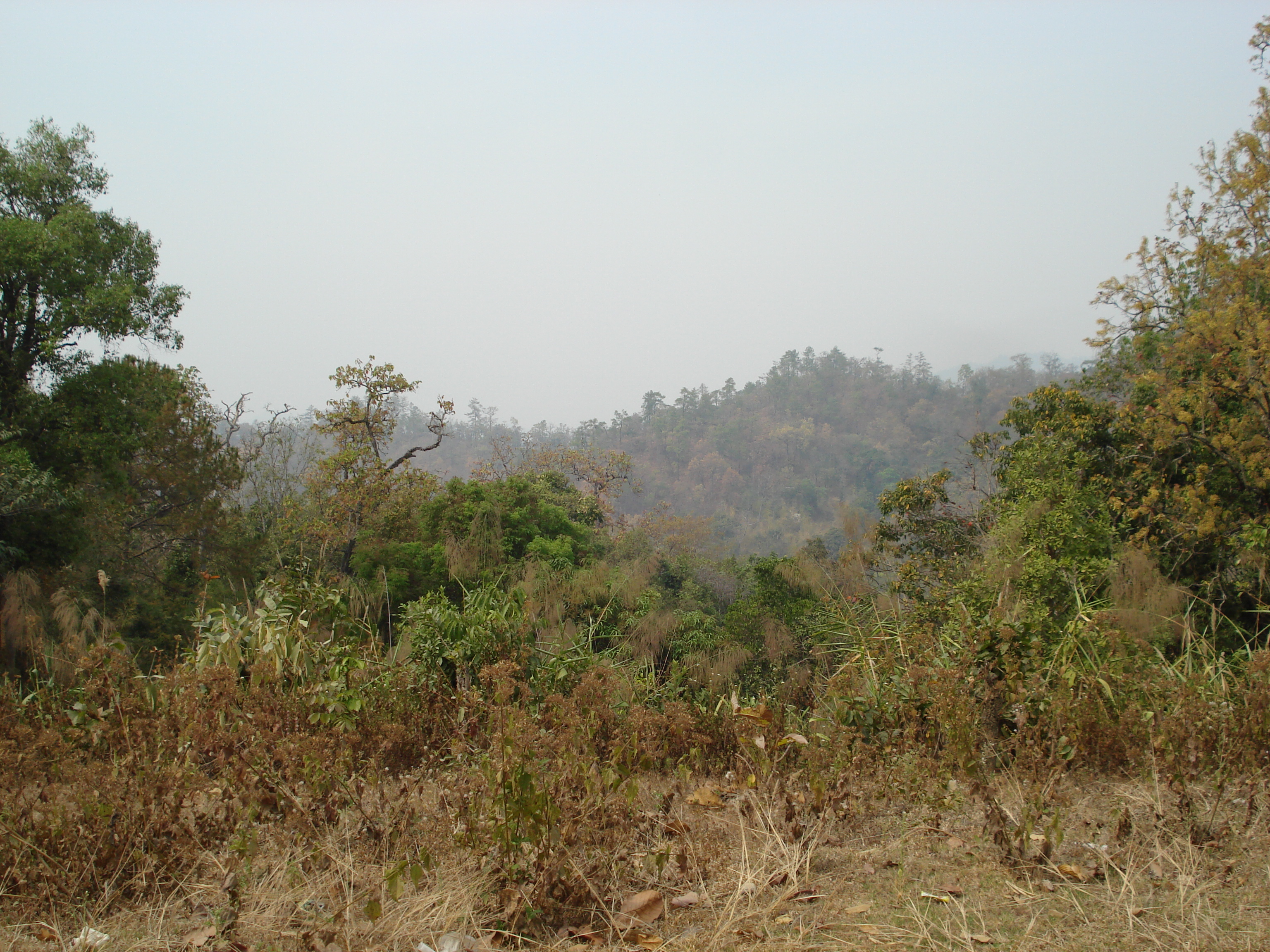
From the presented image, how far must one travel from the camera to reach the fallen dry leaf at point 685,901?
214 centimetres

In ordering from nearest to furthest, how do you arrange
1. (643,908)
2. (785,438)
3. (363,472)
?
1. (643,908)
2. (363,472)
3. (785,438)

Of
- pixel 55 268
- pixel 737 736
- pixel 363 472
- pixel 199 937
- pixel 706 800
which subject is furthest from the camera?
pixel 363 472

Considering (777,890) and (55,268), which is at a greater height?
(55,268)

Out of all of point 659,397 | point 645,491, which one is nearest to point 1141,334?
point 645,491

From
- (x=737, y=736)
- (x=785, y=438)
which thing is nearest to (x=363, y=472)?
(x=737, y=736)

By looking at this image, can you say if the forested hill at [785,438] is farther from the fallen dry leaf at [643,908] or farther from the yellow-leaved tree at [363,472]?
the fallen dry leaf at [643,908]

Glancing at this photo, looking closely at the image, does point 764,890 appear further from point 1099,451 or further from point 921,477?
point 921,477

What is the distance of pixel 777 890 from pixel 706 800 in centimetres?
66

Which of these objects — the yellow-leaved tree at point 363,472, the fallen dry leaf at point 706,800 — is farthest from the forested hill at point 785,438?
the fallen dry leaf at point 706,800

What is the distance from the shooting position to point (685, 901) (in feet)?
7.02

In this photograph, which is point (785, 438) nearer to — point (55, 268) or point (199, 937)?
point (55, 268)

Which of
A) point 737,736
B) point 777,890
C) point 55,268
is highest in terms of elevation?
point 55,268

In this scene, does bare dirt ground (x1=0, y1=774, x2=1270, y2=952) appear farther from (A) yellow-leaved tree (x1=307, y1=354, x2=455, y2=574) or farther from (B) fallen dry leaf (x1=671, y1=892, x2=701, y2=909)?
(A) yellow-leaved tree (x1=307, y1=354, x2=455, y2=574)

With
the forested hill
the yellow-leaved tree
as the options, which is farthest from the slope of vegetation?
the forested hill
